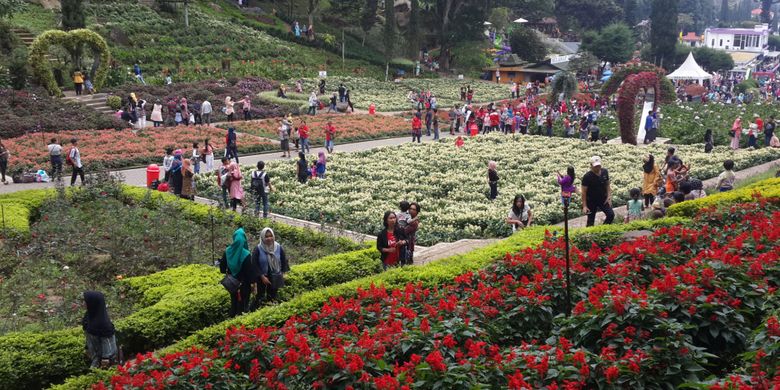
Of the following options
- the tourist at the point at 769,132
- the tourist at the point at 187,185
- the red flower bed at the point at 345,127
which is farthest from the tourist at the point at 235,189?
the tourist at the point at 769,132

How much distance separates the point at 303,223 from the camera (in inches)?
728

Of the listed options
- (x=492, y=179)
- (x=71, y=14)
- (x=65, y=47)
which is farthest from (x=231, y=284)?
(x=71, y=14)

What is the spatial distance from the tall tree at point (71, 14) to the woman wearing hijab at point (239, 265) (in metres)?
34.6

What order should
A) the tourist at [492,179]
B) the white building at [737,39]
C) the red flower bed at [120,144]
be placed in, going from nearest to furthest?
the tourist at [492,179]
the red flower bed at [120,144]
the white building at [737,39]

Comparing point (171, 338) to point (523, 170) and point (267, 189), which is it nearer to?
point (267, 189)

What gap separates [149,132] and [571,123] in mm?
17846

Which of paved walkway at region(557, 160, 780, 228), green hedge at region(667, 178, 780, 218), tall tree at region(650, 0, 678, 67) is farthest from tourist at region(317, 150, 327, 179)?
tall tree at region(650, 0, 678, 67)

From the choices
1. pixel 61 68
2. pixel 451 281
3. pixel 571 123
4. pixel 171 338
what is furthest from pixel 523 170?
pixel 61 68

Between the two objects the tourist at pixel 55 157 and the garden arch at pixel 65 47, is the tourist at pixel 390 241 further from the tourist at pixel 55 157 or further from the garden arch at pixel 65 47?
the garden arch at pixel 65 47

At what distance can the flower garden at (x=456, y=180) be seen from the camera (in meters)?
18.6

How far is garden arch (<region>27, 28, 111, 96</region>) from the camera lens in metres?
35.4

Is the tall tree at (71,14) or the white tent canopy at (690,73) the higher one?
the tall tree at (71,14)

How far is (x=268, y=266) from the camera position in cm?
1111

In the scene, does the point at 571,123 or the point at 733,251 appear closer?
the point at 733,251
